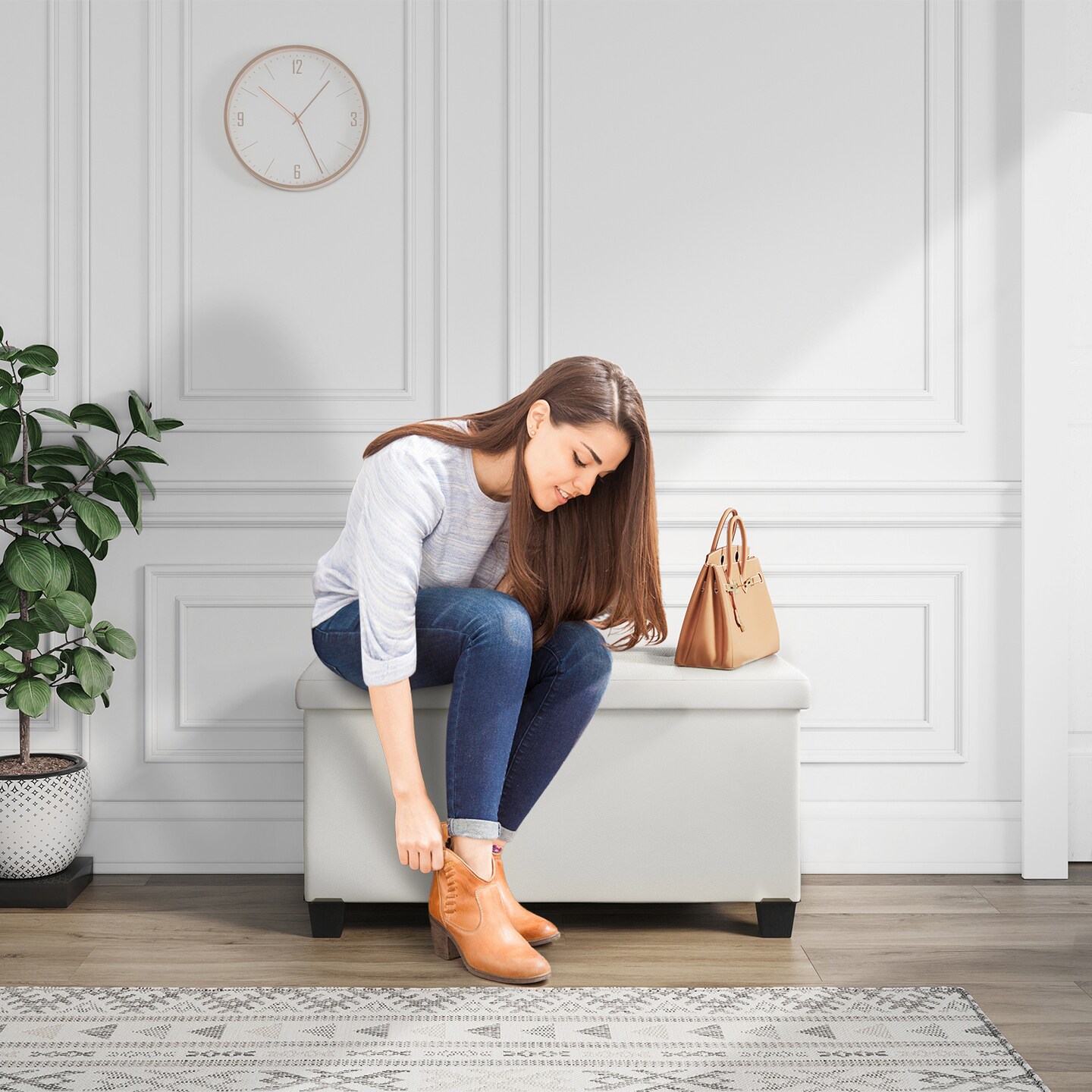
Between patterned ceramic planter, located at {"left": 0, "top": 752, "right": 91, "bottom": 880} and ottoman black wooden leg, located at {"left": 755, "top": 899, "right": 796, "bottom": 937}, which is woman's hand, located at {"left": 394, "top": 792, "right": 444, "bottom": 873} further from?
patterned ceramic planter, located at {"left": 0, "top": 752, "right": 91, "bottom": 880}

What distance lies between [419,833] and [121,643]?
83cm

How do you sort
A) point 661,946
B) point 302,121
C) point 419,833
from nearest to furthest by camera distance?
1. point 419,833
2. point 661,946
3. point 302,121

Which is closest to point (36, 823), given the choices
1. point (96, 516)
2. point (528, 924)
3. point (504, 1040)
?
point (96, 516)

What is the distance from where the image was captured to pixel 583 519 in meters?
1.74

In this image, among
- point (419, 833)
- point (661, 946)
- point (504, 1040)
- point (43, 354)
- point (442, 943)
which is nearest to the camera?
point (504, 1040)

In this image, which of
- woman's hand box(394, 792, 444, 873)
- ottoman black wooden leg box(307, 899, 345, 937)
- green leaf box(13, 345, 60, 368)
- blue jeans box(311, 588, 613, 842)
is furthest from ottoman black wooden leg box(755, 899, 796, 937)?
green leaf box(13, 345, 60, 368)

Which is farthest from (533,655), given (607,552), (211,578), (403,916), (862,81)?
(862,81)

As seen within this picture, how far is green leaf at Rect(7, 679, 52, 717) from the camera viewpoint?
6.49 ft

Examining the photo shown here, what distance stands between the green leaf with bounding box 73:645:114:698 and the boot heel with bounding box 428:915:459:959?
31.9 inches

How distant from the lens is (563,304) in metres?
2.30

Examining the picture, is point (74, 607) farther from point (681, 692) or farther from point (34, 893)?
point (681, 692)

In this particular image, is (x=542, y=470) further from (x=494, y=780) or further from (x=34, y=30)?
(x=34, y=30)

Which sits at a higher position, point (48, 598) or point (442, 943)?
point (48, 598)

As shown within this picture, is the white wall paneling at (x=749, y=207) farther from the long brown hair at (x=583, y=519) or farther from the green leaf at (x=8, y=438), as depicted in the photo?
the green leaf at (x=8, y=438)
